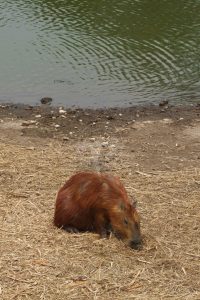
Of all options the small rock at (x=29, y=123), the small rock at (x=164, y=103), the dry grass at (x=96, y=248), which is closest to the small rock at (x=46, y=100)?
the small rock at (x=29, y=123)

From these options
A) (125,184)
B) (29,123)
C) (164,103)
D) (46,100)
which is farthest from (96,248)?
(46,100)

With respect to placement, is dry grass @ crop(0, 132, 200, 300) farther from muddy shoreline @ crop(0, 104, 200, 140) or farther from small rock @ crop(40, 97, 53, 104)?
small rock @ crop(40, 97, 53, 104)

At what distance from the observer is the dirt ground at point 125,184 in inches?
202

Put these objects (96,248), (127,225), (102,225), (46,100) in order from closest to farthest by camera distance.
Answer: (96,248) → (127,225) → (102,225) → (46,100)

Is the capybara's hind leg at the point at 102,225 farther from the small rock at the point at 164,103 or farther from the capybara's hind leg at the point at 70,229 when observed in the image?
the small rock at the point at 164,103

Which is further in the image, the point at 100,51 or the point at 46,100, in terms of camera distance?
the point at 100,51

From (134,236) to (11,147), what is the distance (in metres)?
3.49

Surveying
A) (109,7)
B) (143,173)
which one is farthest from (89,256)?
(109,7)

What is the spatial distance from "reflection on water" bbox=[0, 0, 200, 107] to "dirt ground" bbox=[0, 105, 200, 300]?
1429 millimetres

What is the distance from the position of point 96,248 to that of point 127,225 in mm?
369

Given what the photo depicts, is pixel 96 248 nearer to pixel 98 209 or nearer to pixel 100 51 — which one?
pixel 98 209

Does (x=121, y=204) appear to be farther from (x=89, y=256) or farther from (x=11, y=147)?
(x=11, y=147)

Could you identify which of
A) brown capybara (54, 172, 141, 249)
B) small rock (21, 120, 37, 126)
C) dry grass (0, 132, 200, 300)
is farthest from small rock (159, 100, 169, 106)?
brown capybara (54, 172, 141, 249)

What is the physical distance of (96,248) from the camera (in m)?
5.62
